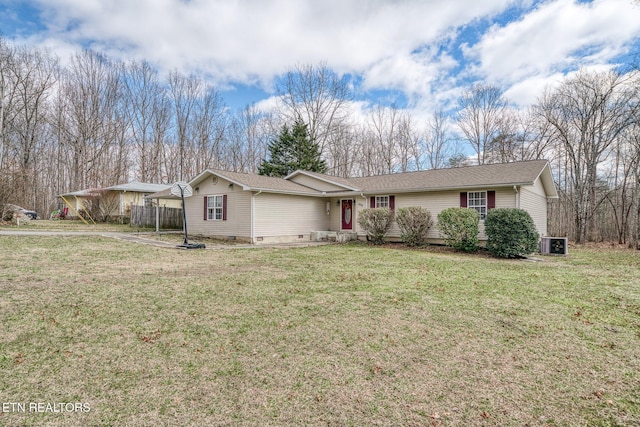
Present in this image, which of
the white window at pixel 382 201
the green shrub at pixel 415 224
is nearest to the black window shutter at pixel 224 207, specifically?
the white window at pixel 382 201

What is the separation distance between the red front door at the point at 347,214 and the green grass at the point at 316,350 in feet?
33.7

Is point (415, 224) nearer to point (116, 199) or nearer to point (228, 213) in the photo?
point (228, 213)

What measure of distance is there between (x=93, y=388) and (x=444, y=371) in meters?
2.95

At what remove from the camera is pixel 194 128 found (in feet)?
108

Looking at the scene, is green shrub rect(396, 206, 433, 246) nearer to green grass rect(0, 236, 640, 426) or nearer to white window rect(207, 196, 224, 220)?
green grass rect(0, 236, 640, 426)

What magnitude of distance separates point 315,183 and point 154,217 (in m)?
10.9

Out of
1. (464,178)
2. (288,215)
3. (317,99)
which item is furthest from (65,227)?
(317,99)

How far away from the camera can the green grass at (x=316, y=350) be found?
2.38m

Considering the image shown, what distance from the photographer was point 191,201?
55.8 feet

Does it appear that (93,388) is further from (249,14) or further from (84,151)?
(84,151)

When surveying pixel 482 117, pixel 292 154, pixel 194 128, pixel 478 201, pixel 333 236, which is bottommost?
pixel 333 236

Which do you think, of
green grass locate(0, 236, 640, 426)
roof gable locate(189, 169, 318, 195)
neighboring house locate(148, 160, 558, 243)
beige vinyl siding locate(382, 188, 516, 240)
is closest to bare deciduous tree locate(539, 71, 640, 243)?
neighboring house locate(148, 160, 558, 243)

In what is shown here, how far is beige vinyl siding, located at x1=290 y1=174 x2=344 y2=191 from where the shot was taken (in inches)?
685

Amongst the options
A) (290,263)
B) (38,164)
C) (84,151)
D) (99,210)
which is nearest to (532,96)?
(290,263)
